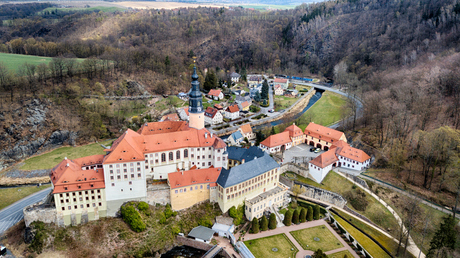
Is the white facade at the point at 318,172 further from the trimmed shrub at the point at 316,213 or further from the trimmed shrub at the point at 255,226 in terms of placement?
the trimmed shrub at the point at 255,226

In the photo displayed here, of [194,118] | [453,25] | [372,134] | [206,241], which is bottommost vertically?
[206,241]

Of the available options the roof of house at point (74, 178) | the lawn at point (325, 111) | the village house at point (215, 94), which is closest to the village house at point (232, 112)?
the village house at point (215, 94)

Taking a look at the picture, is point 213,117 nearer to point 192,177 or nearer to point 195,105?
point 195,105

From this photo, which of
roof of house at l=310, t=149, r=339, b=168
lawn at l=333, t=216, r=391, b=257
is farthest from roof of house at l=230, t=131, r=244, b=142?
lawn at l=333, t=216, r=391, b=257

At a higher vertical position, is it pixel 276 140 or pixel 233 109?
pixel 276 140

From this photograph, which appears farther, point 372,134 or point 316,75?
point 316,75

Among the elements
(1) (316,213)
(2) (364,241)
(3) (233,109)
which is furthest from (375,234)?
(3) (233,109)

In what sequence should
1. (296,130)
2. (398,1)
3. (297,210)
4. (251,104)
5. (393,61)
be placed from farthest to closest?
(398,1)
(393,61)
(251,104)
(296,130)
(297,210)

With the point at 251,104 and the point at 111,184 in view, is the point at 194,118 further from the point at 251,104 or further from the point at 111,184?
the point at 251,104

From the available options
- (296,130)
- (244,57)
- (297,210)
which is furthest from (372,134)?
(244,57)
